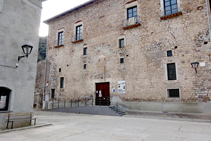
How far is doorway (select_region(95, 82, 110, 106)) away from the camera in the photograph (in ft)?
43.0

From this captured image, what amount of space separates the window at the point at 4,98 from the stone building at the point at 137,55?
26.0 ft

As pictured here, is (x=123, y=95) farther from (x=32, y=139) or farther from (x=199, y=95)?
(x=32, y=139)

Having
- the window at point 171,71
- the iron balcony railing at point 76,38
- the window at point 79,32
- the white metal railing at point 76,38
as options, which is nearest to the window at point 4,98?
the window at point 171,71

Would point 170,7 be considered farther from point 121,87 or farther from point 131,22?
point 121,87

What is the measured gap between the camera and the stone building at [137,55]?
9948mm

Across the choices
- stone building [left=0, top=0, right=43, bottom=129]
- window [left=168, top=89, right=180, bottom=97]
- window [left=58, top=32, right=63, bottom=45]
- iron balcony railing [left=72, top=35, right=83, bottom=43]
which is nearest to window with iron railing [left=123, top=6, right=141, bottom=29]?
iron balcony railing [left=72, top=35, right=83, bottom=43]

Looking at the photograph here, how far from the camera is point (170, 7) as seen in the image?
1134cm

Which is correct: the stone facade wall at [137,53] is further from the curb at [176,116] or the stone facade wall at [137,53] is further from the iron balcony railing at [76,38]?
the curb at [176,116]

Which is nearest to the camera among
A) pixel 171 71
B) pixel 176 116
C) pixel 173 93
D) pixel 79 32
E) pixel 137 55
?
pixel 176 116

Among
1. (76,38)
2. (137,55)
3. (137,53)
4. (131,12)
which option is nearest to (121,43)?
(137,53)

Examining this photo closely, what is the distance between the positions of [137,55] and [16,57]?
27.5 ft

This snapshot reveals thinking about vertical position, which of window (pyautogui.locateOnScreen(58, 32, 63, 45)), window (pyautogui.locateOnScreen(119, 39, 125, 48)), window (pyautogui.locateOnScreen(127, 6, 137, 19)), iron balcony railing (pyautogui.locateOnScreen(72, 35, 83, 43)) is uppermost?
window (pyautogui.locateOnScreen(127, 6, 137, 19))

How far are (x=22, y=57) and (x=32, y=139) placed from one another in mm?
3748

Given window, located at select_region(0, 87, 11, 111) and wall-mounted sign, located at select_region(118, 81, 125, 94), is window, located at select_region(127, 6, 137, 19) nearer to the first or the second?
wall-mounted sign, located at select_region(118, 81, 125, 94)
